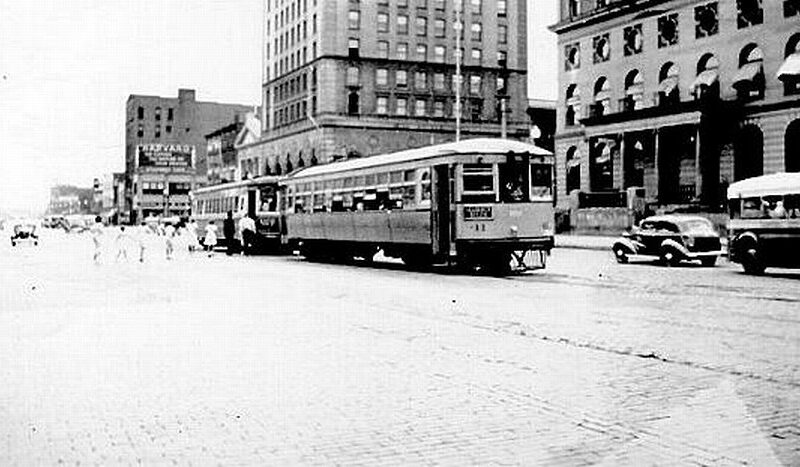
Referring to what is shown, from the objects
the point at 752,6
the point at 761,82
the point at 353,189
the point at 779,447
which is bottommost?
the point at 779,447

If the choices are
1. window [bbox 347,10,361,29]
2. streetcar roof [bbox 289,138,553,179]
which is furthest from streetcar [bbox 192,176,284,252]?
window [bbox 347,10,361,29]

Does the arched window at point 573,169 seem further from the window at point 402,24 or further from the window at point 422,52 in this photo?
the window at point 402,24

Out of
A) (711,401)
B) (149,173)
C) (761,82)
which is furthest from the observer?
(149,173)

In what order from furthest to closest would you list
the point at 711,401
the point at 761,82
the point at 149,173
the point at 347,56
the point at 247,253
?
the point at 149,173
the point at 347,56
the point at 761,82
the point at 247,253
the point at 711,401

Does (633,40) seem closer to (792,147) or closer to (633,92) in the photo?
(633,92)

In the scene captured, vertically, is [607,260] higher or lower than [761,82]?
lower

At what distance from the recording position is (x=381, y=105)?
90500 mm

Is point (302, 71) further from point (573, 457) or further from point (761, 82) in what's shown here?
point (573, 457)

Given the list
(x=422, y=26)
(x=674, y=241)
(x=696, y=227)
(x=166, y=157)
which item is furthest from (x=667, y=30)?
(x=166, y=157)

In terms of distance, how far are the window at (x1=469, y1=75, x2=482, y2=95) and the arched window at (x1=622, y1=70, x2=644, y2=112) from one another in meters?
39.1

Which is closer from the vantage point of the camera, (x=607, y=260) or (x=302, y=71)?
(x=607, y=260)

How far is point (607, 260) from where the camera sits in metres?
31.5

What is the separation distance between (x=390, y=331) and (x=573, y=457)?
20.9 feet

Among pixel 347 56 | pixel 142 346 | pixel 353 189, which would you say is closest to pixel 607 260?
pixel 353 189
